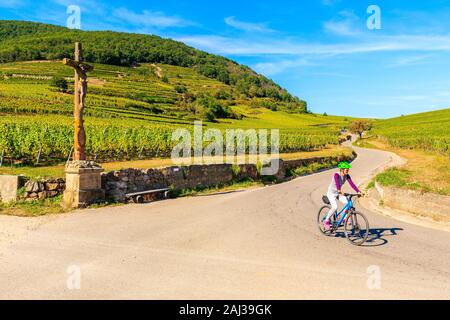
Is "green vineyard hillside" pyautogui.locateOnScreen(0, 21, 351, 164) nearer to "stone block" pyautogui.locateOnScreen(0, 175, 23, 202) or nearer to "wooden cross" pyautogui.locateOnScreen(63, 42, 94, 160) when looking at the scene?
"stone block" pyautogui.locateOnScreen(0, 175, 23, 202)

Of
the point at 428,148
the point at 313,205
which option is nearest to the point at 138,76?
the point at 428,148

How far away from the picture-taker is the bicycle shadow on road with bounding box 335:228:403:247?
894 cm

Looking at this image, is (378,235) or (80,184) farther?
(80,184)

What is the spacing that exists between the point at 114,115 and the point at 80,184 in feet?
171

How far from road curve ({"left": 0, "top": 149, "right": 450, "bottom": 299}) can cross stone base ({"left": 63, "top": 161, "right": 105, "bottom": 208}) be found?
574 mm

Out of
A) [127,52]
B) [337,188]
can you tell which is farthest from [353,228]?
[127,52]

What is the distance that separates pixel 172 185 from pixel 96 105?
186 ft

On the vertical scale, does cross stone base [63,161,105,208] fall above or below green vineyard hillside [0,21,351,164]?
below

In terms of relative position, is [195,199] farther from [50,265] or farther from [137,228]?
[50,265]

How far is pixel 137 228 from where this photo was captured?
10.0 meters

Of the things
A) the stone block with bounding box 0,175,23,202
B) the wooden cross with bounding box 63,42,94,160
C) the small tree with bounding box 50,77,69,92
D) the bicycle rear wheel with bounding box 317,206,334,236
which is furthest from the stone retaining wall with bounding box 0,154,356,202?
the small tree with bounding box 50,77,69,92

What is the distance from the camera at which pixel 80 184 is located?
1234 centimetres

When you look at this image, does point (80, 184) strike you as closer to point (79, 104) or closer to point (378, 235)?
point (79, 104)

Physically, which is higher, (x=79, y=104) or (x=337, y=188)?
(x=79, y=104)
